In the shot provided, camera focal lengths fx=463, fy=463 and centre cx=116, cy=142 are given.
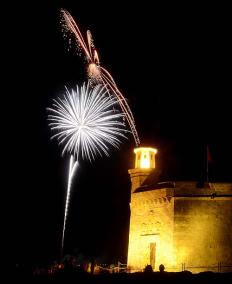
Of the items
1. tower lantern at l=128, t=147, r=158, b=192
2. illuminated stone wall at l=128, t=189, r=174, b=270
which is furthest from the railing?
tower lantern at l=128, t=147, r=158, b=192

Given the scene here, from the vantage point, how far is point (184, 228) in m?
28.2

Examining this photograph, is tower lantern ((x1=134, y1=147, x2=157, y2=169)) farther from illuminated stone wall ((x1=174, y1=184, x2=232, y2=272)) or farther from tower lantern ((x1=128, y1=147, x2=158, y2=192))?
illuminated stone wall ((x1=174, y1=184, x2=232, y2=272))

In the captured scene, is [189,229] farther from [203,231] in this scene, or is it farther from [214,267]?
[214,267]

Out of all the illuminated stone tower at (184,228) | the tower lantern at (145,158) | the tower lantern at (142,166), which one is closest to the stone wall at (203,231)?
the illuminated stone tower at (184,228)

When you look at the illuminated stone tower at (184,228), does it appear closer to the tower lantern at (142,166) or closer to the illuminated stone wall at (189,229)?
the illuminated stone wall at (189,229)

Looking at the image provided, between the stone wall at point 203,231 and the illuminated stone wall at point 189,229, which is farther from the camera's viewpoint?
the illuminated stone wall at point 189,229

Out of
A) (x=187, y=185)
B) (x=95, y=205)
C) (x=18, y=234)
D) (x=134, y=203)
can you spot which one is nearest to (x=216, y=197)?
(x=187, y=185)

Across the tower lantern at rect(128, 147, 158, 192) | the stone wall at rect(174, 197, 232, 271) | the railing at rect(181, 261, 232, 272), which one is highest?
the tower lantern at rect(128, 147, 158, 192)

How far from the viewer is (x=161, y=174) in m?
32.5

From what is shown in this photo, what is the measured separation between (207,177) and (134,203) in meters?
5.46

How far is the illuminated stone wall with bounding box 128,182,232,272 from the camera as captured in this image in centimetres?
2747

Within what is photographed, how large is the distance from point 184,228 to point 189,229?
306mm

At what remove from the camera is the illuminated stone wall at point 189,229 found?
90.1 ft

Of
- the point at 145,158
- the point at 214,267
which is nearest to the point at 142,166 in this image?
the point at 145,158
